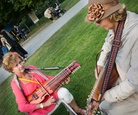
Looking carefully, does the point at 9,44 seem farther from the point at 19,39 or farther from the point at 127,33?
the point at 19,39

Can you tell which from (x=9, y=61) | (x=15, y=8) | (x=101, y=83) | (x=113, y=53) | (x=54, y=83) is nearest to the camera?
(x=113, y=53)

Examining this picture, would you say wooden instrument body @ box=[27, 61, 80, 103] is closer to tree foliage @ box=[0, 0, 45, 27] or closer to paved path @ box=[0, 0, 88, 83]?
paved path @ box=[0, 0, 88, 83]

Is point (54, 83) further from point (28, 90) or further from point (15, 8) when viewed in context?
point (15, 8)

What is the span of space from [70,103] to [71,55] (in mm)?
4821

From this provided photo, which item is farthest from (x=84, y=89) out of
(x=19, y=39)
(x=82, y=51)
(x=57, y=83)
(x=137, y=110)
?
(x=19, y=39)

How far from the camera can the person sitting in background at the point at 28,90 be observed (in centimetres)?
437

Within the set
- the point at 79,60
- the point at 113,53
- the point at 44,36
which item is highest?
the point at 113,53

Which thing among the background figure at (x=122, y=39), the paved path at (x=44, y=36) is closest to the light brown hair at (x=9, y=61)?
the background figure at (x=122, y=39)

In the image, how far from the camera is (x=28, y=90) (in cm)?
440

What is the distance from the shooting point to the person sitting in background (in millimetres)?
4371

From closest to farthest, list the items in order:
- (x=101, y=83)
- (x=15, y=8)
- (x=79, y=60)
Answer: (x=101, y=83) → (x=79, y=60) → (x=15, y=8)

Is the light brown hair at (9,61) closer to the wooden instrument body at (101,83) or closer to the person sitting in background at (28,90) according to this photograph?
the person sitting in background at (28,90)

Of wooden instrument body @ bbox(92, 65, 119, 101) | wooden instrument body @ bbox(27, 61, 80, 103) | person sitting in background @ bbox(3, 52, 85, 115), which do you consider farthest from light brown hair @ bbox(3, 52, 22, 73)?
wooden instrument body @ bbox(92, 65, 119, 101)

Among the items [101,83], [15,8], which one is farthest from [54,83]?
[15,8]
